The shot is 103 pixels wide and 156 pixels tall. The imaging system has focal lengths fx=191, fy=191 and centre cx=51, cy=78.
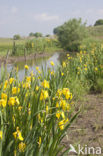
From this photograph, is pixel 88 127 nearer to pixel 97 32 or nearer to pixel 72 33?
pixel 72 33

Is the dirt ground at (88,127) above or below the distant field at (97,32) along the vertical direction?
below

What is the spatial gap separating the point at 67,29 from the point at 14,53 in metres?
7.59

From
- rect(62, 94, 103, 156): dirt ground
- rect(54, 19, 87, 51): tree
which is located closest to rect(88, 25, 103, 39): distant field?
rect(54, 19, 87, 51): tree

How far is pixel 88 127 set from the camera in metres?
2.17

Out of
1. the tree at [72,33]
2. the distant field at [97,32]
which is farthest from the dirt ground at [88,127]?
the distant field at [97,32]

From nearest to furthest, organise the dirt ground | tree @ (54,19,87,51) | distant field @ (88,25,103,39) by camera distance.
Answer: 1. the dirt ground
2. tree @ (54,19,87,51)
3. distant field @ (88,25,103,39)

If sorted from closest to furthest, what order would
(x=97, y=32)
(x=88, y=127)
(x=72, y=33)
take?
1. (x=88, y=127)
2. (x=72, y=33)
3. (x=97, y=32)

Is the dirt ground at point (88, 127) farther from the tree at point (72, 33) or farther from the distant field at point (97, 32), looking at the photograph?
the distant field at point (97, 32)

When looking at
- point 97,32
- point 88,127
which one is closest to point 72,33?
point 88,127

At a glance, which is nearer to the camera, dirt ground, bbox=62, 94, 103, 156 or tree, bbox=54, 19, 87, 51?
dirt ground, bbox=62, 94, 103, 156

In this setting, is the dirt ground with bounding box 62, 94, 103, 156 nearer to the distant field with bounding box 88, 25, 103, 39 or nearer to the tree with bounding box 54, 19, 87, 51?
the tree with bounding box 54, 19, 87, 51

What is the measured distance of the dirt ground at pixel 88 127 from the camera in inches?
72.6

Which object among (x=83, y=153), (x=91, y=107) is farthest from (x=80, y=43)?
(x=83, y=153)

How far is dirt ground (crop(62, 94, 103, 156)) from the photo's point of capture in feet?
6.05
